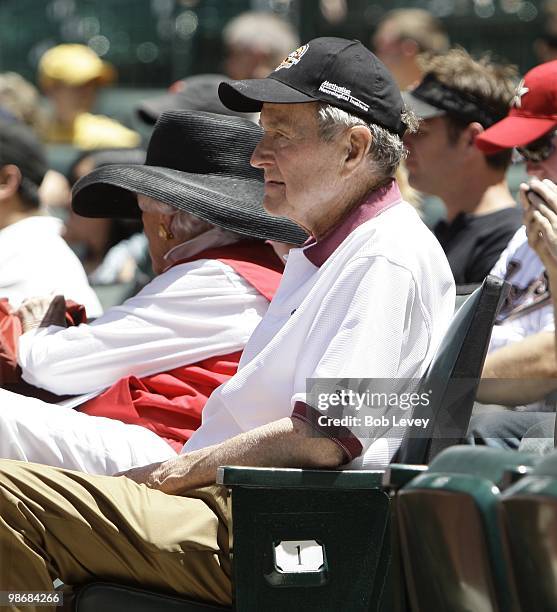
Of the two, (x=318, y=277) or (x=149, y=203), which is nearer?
(x=318, y=277)

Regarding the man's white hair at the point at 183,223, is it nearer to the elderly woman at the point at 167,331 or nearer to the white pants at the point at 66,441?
the elderly woman at the point at 167,331

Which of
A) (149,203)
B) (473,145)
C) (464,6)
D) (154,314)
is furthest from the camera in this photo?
(464,6)

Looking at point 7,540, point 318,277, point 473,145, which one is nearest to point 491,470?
point 318,277

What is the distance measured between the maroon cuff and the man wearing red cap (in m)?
0.68

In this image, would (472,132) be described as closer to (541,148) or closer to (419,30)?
(541,148)

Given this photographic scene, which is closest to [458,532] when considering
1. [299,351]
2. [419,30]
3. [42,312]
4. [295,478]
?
[295,478]

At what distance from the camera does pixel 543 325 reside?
3627 mm

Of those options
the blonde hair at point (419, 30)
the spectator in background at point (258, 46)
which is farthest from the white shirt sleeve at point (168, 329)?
the spectator in background at point (258, 46)

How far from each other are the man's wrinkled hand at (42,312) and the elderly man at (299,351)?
0.95m

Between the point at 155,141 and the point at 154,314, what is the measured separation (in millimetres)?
663

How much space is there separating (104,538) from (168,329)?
0.73m

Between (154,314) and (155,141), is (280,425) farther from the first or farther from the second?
(155,141)

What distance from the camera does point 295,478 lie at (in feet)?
8.34

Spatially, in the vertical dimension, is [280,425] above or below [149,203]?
below
